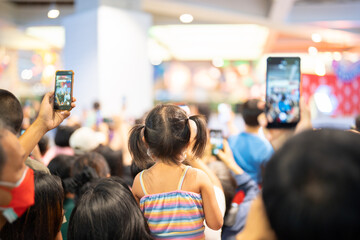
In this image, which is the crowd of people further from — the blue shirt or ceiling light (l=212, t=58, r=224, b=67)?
ceiling light (l=212, t=58, r=224, b=67)

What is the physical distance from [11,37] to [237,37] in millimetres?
7327

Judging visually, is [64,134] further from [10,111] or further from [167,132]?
[10,111]

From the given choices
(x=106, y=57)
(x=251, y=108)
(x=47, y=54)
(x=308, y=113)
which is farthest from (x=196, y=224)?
(x=47, y=54)

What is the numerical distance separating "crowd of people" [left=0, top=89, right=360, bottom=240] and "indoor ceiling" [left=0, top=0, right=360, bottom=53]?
272 inches

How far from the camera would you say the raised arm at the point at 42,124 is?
129 centimetres

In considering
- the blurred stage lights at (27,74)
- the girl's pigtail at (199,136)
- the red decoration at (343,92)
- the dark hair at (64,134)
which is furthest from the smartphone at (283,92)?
the blurred stage lights at (27,74)

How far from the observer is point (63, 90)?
4.94ft

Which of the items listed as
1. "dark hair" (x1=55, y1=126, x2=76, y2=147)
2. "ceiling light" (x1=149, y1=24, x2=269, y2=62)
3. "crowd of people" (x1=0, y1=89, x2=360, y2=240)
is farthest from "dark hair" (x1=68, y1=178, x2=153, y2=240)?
"ceiling light" (x1=149, y1=24, x2=269, y2=62)

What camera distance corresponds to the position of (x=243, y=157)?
8.77ft

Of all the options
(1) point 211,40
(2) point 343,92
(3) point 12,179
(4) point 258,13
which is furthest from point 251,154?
(2) point 343,92

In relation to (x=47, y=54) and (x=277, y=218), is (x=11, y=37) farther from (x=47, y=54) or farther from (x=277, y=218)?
(x=277, y=218)

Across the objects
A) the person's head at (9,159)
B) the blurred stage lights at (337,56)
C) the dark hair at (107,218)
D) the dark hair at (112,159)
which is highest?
the blurred stage lights at (337,56)

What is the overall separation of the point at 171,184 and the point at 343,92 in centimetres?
1369

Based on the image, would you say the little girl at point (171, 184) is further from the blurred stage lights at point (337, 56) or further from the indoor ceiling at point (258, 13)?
the blurred stage lights at point (337, 56)
